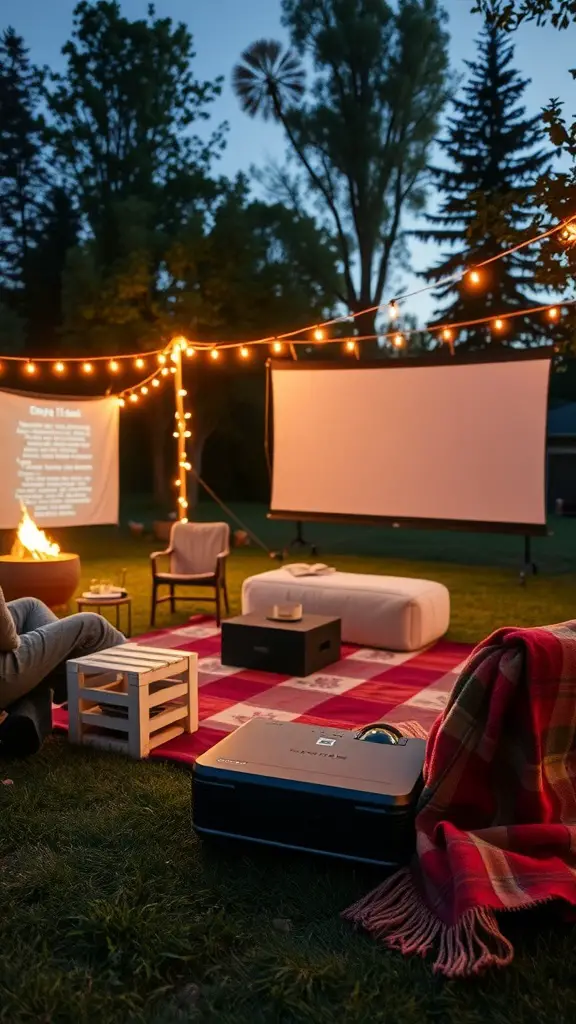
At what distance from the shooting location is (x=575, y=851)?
223 cm

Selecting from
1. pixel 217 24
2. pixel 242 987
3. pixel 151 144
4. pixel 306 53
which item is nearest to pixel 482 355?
pixel 242 987

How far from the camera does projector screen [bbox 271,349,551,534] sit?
7.82m

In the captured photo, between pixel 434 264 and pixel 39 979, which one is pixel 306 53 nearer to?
pixel 434 264

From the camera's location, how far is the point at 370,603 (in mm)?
5297

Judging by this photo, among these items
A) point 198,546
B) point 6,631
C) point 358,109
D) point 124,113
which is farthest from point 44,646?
point 358,109

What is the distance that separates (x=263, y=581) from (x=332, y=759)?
3077 millimetres

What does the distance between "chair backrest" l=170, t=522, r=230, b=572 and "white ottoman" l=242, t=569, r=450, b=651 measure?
2.88 feet

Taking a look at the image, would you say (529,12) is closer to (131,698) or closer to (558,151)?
(558,151)

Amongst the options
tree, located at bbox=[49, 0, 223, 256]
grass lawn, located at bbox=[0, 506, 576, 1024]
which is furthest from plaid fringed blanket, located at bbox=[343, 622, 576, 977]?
tree, located at bbox=[49, 0, 223, 256]

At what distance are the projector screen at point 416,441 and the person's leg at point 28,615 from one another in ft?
16.8

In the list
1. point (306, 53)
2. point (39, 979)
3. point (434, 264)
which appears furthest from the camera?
point (434, 264)

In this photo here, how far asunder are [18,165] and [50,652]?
58.1 feet

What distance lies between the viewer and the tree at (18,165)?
704 inches

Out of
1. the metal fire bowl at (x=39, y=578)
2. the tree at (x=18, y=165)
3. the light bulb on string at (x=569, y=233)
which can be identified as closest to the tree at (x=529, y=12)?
the light bulb on string at (x=569, y=233)
